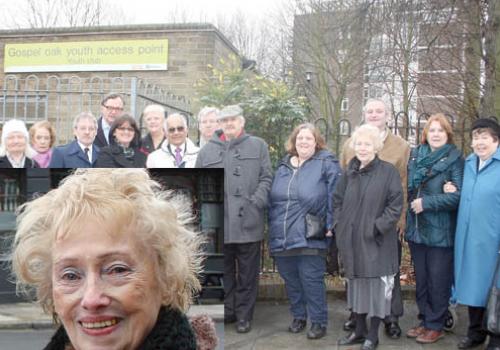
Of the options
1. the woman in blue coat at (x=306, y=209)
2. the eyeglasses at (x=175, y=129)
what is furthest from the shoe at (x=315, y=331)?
the eyeglasses at (x=175, y=129)

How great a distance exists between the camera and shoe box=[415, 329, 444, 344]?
15.4 feet

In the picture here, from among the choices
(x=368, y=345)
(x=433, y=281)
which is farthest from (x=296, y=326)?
(x=433, y=281)

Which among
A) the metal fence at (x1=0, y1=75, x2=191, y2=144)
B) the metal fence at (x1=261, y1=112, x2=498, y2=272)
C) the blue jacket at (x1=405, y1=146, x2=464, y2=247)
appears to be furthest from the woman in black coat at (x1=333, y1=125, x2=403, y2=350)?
the metal fence at (x1=261, y1=112, x2=498, y2=272)

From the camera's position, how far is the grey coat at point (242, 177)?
1.49 m

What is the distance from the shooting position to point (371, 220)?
14.1 ft

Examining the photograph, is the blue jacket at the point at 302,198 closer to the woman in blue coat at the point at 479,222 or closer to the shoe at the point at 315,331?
the shoe at the point at 315,331

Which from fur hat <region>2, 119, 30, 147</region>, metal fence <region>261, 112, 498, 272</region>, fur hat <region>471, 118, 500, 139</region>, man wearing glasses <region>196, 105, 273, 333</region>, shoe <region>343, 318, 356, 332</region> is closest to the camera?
fur hat <region>2, 119, 30, 147</region>

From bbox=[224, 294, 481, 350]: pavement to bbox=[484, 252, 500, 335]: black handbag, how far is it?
1.99 feet

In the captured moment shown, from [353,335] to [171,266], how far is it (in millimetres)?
3670

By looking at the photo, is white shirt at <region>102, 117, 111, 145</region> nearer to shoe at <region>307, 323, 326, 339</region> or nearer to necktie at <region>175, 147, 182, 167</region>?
necktie at <region>175, 147, 182, 167</region>

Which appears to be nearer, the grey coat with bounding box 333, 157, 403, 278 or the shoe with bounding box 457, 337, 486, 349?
the grey coat with bounding box 333, 157, 403, 278

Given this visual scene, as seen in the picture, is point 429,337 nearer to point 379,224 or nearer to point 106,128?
point 379,224

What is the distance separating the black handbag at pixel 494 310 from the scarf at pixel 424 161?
905mm

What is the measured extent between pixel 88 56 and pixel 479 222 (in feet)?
36.9
